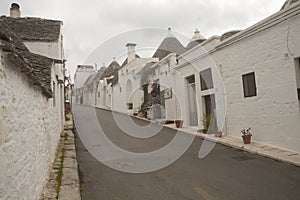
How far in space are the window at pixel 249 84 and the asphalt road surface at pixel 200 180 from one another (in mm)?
2846

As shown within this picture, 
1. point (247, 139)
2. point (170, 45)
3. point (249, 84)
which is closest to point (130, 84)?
point (170, 45)

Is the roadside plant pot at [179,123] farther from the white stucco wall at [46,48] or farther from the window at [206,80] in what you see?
the white stucco wall at [46,48]

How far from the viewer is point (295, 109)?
A: 7.93 m

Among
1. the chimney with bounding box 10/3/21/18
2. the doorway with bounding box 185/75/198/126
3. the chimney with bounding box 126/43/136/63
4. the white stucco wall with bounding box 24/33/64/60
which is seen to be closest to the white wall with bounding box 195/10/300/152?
the doorway with bounding box 185/75/198/126

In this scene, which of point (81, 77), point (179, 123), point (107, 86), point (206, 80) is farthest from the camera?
point (81, 77)

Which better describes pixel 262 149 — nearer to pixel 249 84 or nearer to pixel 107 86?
pixel 249 84

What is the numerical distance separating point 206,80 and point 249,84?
10.7 ft

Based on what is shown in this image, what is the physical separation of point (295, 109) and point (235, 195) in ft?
15.2

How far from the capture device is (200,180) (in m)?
5.60

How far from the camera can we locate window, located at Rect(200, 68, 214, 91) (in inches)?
500

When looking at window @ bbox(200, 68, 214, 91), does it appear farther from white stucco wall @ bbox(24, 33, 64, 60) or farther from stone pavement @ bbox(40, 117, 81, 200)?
stone pavement @ bbox(40, 117, 81, 200)

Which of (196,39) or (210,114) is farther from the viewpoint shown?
(196,39)

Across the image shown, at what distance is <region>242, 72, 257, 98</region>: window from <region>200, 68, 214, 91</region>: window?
2.41 meters

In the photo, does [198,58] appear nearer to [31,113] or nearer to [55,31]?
[55,31]
